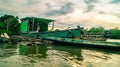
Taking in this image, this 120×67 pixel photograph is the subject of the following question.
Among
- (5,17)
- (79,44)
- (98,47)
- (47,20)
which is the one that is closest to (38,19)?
(47,20)

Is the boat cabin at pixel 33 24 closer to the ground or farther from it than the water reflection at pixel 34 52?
farther from it

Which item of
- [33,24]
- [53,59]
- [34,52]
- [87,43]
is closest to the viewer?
[53,59]

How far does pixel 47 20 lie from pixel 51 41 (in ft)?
26.5

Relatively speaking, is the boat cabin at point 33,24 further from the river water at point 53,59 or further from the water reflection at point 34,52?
the river water at point 53,59

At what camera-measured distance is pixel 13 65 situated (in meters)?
10.3

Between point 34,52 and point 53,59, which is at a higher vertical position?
point 34,52

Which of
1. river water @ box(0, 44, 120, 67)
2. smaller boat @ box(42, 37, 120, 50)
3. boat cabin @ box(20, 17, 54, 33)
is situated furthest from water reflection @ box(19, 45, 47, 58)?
boat cabin @ box(20, 17, 54, 33)

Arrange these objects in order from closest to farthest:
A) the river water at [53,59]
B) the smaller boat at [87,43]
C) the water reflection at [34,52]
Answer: the river water at [53,59], the water reflection at [34,52], the smaller boat at [87,43]

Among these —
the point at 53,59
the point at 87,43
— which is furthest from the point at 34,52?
the point at 87,43

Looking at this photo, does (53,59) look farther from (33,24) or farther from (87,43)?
(33,24)

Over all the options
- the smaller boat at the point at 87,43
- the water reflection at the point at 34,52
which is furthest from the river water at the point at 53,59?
the smaller boat at the point at 87,43

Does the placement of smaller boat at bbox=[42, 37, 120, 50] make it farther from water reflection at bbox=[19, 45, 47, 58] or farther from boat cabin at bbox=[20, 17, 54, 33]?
water reflection at bbox=[19, 45, 47, 58]

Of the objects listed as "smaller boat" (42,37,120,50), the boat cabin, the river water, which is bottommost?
the river water

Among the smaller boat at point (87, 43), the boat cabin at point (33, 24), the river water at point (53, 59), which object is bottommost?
the river water at point (53, 59)
